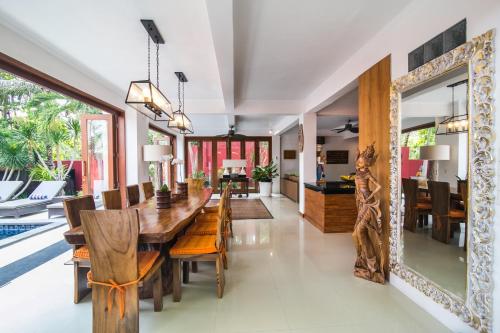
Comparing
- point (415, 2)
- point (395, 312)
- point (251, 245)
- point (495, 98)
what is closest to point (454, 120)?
point (495, 98)

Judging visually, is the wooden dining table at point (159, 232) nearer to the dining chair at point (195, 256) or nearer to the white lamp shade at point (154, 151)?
the dining chair at point (195, 256)

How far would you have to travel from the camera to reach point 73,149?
715cm

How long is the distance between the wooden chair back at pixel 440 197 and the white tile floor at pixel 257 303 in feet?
2.93

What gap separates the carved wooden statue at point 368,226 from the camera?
235 cm

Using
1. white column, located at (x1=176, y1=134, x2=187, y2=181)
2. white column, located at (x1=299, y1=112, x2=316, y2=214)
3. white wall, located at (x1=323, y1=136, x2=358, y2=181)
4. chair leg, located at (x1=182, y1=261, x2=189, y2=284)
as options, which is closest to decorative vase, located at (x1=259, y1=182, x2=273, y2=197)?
white wall, located at (x1=323, y1=136, x2=358, y2=181)

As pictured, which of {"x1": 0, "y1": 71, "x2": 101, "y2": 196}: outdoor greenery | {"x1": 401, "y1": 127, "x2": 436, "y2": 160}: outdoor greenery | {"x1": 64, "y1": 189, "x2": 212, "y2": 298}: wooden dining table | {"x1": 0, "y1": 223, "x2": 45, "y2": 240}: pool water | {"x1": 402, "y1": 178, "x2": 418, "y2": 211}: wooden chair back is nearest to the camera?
{"x1": 64, "y1": 189, "x2": 212, "y2": 298}: wooden dining table

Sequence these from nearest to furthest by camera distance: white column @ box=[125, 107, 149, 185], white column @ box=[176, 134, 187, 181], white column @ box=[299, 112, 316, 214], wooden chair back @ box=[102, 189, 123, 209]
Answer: wooden chair back @ box=[102, 189, 123, 209] < white column @ box=[125, 107, 149, 185] < white column @ box=[299, 112, 316, 214] < white column @ box=[176, 134, 187, 181]

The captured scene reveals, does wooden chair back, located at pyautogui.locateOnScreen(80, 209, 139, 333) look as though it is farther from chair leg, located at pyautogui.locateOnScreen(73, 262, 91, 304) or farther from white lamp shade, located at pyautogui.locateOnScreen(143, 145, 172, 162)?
white lamp shade, located at pyautogui.locateOnScreen(143, 145, 172, 162)

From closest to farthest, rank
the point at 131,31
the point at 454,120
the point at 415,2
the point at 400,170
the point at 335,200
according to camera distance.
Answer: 1. the point at 454,120
2. the point at 415,2
3. the point at 400,170
4. the point at 131,31
5. the point at 335,200

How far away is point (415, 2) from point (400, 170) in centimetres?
154

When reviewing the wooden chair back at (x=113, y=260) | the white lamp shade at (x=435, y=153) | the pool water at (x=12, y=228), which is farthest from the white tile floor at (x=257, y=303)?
the pool water at (x=12, y=228)

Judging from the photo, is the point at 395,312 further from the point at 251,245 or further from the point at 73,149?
the point at 73,149

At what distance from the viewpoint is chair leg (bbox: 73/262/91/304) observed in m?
2.03

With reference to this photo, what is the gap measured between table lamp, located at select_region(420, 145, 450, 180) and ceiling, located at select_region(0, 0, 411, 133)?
1.38 metres
